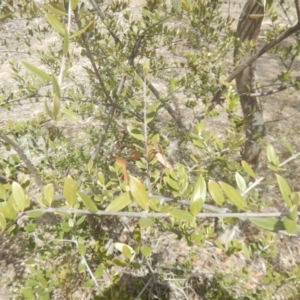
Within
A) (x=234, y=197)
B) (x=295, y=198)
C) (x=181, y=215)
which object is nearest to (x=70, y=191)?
(x=181, y=215)

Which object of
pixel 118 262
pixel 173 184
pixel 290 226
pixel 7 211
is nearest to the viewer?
pixel 290 226

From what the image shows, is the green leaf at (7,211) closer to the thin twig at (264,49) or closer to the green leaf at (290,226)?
the green leaf at (290,226)

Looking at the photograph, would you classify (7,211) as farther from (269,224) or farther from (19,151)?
(269,224)

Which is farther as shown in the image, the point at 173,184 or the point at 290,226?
the point at 173,184

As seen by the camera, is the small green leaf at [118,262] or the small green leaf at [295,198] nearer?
the small green leaf at [295,198]

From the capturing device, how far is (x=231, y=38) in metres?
1.64

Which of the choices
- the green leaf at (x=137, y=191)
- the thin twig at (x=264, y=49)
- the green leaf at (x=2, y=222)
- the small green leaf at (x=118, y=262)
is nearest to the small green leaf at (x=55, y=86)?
the green leaf at (x=137, y=191)

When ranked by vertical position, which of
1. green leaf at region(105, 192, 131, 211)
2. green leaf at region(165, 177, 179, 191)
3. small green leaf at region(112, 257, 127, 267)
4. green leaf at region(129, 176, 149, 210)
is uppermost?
green leaf at region(129, 176, 149, 210)

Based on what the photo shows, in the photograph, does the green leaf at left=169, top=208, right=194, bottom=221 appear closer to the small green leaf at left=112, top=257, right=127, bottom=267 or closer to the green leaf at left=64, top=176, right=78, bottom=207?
the green leaf at left=64, top=176, right=78, bottom=207

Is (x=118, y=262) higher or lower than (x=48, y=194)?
lower

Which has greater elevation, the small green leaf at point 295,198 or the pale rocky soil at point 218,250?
the small green leaf at point 295,198

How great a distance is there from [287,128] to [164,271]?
224 cm

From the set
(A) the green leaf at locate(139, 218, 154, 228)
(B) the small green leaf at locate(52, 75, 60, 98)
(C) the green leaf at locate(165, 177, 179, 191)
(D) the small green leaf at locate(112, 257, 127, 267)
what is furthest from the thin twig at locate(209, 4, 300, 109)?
(B) the small green leaf at locate(52, 75, 60, 98)

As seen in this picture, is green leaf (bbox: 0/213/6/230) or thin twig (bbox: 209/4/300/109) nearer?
green leaf (bbox: 0/213/6/230)
